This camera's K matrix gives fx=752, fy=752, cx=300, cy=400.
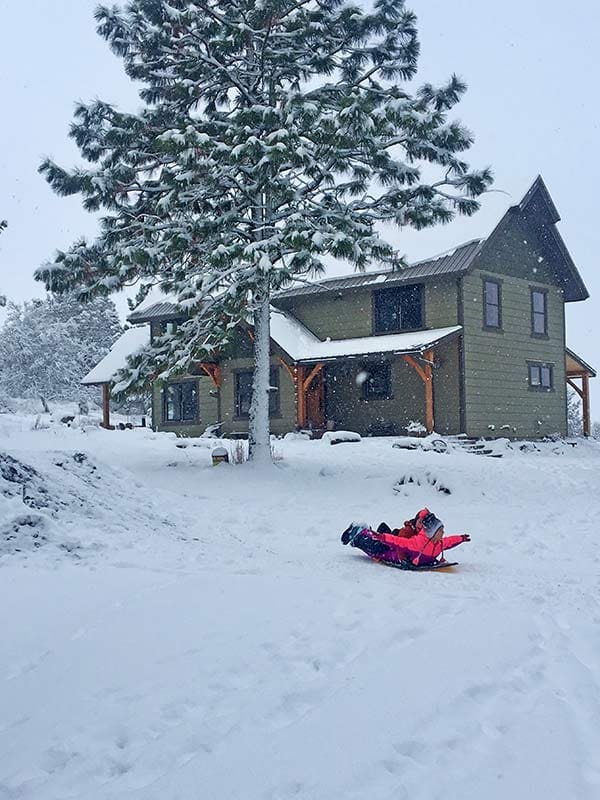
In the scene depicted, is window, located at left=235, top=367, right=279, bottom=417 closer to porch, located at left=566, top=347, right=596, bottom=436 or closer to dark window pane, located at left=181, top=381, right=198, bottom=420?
dark window pane, located at left=181, top=381, right=198, bottom=420

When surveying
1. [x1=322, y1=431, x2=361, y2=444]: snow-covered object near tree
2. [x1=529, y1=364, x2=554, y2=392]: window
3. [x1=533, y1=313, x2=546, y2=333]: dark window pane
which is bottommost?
[x1=322, y1=431, x2=361, y2=444]: snow-covered object near tree

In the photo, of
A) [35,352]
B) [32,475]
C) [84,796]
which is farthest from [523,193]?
[35,352]

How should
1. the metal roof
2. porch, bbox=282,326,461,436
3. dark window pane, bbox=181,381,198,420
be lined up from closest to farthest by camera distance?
porch, bbox=282,326,461,436 < the metal roof < dark window pane, bbox=181,381,198,420

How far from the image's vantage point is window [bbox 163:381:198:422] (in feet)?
90.3

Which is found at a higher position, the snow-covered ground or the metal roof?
the metal roof

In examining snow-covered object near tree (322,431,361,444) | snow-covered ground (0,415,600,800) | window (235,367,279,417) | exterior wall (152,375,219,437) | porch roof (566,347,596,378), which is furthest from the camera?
exterior wall (152,375,219,437)

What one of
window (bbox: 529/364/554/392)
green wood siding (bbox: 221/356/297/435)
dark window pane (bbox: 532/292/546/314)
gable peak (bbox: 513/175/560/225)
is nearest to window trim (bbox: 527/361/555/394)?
window (bbox: 529/364/554/392)

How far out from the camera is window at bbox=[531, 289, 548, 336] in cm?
2448

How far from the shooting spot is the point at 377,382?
2383 cm

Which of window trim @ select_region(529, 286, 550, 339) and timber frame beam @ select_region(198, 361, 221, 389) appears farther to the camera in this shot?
timber frame beam @ select_region(198, 361, 221, 389)

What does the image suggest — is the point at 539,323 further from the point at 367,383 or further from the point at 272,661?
the point at 272,661

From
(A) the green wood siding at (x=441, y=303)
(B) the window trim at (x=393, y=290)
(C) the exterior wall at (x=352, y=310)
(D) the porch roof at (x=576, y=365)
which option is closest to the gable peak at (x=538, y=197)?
(A) the green wood siding at (x=441, y=303)

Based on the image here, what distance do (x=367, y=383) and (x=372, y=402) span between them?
27.1 inches

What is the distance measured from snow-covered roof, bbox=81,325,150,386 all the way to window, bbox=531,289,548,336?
1354 cm
